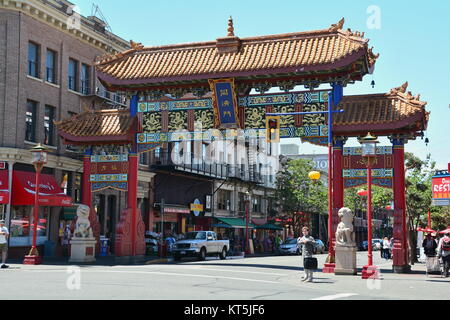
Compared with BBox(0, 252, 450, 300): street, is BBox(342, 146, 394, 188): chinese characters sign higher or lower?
higher

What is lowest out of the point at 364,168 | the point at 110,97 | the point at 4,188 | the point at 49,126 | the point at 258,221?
the point at 258,221

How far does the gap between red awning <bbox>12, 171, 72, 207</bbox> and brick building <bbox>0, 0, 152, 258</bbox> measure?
0.05 meters

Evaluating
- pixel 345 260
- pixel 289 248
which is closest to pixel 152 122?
pixel 345 260

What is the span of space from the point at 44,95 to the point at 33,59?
2.01 meters

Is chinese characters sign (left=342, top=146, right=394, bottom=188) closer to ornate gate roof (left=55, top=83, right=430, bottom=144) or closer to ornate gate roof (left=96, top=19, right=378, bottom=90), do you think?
ornate gate roof (left=55, top=83, right=430, bottom=144)

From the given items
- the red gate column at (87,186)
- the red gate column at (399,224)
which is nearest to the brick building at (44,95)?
the red gate column at (87,186)

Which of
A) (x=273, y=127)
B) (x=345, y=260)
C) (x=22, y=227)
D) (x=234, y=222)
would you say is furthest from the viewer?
(x=234, y=222)

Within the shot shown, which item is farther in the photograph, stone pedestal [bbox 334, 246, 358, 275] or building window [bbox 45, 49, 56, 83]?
building window [bbox 45, 49, 56, 83]

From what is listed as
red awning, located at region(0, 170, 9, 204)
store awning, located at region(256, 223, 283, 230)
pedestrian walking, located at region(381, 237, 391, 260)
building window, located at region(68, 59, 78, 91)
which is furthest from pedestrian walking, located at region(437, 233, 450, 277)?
store awning, located at region(256, 223, 283, 230)

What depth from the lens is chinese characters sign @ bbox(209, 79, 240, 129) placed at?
25.0 metres

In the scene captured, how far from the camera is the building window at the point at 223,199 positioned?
2112 inches

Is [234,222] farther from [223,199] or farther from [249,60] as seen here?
[249,60]

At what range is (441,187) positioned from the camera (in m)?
32.6
